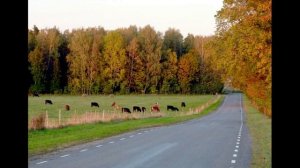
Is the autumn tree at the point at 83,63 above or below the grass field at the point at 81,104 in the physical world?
above

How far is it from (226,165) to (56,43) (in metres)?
121

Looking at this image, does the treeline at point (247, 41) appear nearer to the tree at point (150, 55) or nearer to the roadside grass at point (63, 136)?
Answer: the roadside grass at point (63, 136)

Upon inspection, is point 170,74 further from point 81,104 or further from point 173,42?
point 81,104

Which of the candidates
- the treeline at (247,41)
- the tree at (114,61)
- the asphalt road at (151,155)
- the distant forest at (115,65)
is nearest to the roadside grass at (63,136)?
the asphalt road at (151,155)

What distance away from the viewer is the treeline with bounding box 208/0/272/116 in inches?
936

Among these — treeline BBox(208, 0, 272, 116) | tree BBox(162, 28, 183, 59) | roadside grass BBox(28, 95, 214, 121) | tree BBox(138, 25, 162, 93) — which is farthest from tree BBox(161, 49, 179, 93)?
treeline BBox(208, 0, 272, 116)

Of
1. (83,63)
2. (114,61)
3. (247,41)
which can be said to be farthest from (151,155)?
(114,61)

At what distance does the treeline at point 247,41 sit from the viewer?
23.8 m

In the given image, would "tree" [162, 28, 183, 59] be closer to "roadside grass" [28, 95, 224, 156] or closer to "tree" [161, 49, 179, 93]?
"tree" [161, 49, 179, 93]

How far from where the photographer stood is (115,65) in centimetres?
13088

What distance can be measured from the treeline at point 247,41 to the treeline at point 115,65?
82295mm
